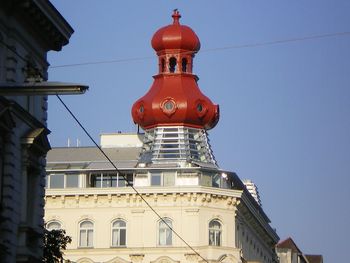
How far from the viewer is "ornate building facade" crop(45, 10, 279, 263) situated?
275 feet

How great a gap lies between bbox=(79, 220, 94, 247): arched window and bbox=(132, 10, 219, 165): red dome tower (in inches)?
197

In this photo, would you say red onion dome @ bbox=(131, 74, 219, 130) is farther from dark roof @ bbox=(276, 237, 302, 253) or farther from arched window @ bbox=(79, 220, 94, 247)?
dark roof @ bbox=(276, 237, 302, 253)

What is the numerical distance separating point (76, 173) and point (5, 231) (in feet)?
140

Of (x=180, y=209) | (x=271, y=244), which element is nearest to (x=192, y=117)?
(x=180, y=209)

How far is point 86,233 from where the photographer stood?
85.2 metres

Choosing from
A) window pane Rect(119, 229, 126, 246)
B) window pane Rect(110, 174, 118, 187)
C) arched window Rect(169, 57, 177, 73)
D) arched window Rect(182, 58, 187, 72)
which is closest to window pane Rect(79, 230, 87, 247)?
window pane Rect(119, 229, 126, 246)

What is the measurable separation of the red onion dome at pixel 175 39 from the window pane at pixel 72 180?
10235 millimetres

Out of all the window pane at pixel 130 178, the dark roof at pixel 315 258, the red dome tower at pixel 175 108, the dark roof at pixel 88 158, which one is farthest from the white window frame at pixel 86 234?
the dark roof at pixel 315 258

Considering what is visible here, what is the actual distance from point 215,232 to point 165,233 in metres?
2.85

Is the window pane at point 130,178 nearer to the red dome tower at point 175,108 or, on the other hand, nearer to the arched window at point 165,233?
the red dome tower at point 175,108

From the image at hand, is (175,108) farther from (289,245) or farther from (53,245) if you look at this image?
(289,245)

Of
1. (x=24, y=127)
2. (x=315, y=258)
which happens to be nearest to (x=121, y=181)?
(x=24, y=127)

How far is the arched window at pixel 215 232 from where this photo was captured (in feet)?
276

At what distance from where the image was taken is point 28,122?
46.0 metres
